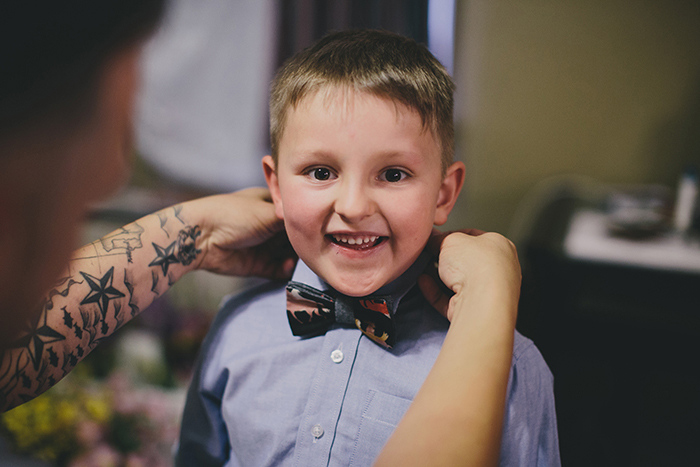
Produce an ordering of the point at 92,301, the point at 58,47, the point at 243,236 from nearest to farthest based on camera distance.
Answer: the point at 58,47
the point at 92,301
the point at 243,236

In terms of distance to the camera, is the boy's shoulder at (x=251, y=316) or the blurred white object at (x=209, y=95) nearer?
the boy's shoulder at (x=251, y=316)

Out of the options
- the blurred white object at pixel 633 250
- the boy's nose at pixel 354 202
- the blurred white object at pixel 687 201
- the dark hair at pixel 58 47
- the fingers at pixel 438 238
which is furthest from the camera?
the blurred white object at pixel 687 201

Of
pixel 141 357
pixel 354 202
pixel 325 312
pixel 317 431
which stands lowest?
pixel 141 357

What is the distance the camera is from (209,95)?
1908 millimetres

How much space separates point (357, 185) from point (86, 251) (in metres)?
0.46

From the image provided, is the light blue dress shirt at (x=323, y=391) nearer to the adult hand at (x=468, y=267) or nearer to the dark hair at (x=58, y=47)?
the adult hand at (x=468, y=267)

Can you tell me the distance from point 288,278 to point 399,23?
649 millimetres

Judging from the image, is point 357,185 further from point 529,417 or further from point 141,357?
point 141,357

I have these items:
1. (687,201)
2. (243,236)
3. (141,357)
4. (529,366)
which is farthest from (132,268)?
(687,201)

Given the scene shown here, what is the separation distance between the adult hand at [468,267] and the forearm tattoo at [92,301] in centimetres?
42

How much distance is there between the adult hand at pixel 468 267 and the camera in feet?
1.85

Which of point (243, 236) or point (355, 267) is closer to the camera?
point (355, 267)

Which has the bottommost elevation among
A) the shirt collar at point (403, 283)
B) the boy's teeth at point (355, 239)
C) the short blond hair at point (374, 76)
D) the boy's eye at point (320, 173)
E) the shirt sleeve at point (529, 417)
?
the shirt sleeve at point (529, 417)

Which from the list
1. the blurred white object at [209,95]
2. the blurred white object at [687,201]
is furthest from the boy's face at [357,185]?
the blurred white object at [687,201]
